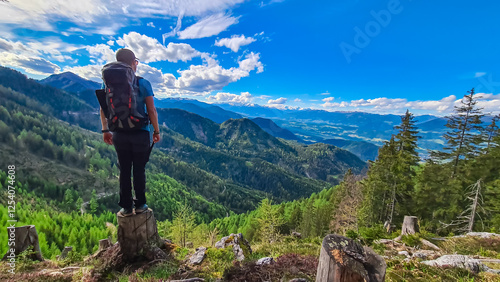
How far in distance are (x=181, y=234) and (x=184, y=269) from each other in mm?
18725

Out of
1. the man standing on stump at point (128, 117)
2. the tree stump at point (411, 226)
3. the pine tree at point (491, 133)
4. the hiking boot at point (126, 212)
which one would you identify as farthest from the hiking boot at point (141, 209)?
the pine tree at point (491, 133)

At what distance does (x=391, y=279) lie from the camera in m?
3.61

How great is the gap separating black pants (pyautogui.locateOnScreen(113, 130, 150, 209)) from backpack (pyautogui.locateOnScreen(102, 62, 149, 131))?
0.27 meters

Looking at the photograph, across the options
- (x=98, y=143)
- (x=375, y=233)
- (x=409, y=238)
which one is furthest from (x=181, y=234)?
(x=98, y=143)

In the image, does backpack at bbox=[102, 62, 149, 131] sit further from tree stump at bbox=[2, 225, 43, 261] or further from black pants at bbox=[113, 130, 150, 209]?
tree stump at bbox=[2, 225, 43, 261]

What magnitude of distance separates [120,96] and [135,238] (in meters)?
3.19

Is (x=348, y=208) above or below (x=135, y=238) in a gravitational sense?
below

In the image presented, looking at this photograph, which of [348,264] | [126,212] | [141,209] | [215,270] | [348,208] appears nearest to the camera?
[348,264]

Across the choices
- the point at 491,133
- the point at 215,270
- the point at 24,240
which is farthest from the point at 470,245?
the point at 491,133

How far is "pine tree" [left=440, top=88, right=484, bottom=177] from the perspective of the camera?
66.2ft

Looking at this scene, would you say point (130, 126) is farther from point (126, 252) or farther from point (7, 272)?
point (7, 272)

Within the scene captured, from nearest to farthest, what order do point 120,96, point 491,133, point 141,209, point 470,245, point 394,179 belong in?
point 120,96 → point 141,209 → point 470,245 → point 491,133 → point 394,179

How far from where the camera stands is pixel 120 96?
4031 mm

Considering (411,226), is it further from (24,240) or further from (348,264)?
(24,240)
